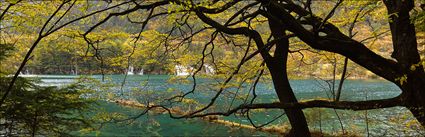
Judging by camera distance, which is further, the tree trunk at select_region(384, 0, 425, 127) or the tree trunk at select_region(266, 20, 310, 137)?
the tree trunk at select_region(266, 20, 310, 137)

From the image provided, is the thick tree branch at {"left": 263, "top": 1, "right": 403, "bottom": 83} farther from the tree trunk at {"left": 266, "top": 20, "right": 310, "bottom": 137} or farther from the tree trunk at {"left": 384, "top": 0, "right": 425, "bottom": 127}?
the tree trunk at {"left": 266, "top": 20, "right": 310, "bottom": 137}

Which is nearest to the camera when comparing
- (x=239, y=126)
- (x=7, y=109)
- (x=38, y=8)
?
(x=38, y=8)

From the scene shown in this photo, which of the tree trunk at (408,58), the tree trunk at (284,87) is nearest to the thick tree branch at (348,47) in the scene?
the tree trunk at (408,58)

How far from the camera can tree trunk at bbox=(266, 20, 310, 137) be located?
428cm

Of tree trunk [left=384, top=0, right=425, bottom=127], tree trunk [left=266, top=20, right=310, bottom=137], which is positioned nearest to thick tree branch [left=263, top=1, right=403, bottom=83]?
tree trunk [left=384, top=0, right=425, bottom=127]

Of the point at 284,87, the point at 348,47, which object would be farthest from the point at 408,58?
the point at 284,87

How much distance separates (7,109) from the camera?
6.69 meters

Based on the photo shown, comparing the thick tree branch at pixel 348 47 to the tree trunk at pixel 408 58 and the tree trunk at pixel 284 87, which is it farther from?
the tree trunk at pixel 284 87

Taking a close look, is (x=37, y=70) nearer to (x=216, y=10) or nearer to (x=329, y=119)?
(x=329, y=119)

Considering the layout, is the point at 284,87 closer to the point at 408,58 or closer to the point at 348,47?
the point at 348,47

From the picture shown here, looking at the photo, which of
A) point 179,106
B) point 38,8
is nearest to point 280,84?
point 38,8

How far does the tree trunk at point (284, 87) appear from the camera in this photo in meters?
4.28

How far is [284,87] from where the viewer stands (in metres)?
4.36

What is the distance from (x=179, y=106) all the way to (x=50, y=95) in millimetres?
12118
